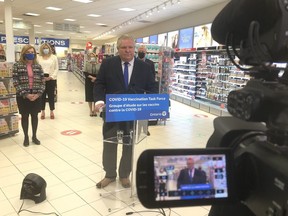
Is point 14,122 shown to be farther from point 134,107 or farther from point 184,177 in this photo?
point 184,177

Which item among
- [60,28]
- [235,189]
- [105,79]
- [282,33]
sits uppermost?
[60,28]

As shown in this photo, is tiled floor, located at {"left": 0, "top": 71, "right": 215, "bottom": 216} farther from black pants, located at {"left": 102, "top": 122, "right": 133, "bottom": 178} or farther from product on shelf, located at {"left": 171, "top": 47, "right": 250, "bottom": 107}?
product on shelf, located at {"left": 171, "top": 47, "right": 250, "bottom": 107}

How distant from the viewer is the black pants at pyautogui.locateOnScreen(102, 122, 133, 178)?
2.76 meters

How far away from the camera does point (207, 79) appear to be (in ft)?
27.9

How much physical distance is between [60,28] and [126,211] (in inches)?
548

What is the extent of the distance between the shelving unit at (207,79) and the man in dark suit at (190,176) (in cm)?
645

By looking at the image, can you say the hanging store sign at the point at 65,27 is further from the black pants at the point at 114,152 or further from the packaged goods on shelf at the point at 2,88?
the black pants at the point at 114,152

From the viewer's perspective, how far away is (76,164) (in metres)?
3.65

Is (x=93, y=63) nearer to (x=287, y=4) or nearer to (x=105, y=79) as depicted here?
(x=105, y=79)

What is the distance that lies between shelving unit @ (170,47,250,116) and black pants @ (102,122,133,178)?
469cm

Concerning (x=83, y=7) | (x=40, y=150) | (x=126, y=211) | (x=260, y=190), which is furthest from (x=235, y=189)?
(x=83, y=7)

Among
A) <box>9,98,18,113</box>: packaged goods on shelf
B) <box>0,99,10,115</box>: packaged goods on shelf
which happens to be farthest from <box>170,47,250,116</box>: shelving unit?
<box>0,99,10,115</box>: packaged goods on shelf

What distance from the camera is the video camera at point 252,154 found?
713 mm

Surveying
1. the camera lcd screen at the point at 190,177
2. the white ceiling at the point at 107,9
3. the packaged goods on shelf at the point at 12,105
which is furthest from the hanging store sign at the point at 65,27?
the camera lcd screen at the point at 190,177
